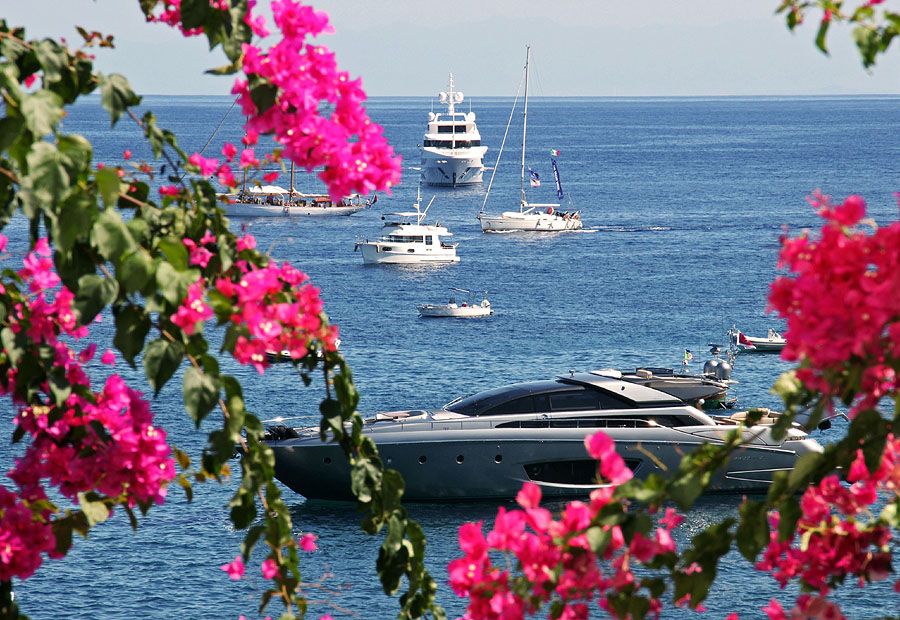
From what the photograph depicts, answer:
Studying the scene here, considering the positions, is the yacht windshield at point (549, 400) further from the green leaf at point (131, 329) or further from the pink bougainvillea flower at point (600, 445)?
the green leaf at point (131, 329)

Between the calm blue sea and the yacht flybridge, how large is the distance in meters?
0.85

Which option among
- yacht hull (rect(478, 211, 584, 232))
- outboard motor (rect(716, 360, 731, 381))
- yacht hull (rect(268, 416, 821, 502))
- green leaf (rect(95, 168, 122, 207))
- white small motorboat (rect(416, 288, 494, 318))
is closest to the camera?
green leaf (rect(95, 168, 122, 207))

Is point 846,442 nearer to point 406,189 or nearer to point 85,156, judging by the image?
point 85,156

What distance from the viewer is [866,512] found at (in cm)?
354

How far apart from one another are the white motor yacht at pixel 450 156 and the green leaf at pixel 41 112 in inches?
5073

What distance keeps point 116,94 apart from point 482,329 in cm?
4815

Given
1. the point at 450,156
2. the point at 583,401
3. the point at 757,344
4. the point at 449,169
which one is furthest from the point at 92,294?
the point at 450,156

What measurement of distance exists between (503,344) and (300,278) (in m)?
43.8

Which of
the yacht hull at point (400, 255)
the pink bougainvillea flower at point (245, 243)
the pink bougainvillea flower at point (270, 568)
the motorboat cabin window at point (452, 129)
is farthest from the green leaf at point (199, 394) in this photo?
the motorboat cabin window at point (452, 129)

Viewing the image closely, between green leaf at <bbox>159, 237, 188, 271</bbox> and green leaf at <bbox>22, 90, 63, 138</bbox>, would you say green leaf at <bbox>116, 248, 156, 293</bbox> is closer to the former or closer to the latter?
green leaf at <bbox>159, 237, 188, 271</bbox>

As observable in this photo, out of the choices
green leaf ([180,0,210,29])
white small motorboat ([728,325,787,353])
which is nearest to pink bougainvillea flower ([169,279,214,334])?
green leaf ([180,0,210,29])

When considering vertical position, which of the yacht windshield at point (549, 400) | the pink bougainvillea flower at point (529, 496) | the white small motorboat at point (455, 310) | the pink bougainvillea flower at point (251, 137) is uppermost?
the pink bougainvillea flower at point (251, 137)

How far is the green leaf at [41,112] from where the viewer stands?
276 cm

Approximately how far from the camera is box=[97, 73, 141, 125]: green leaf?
3188 millimetres
